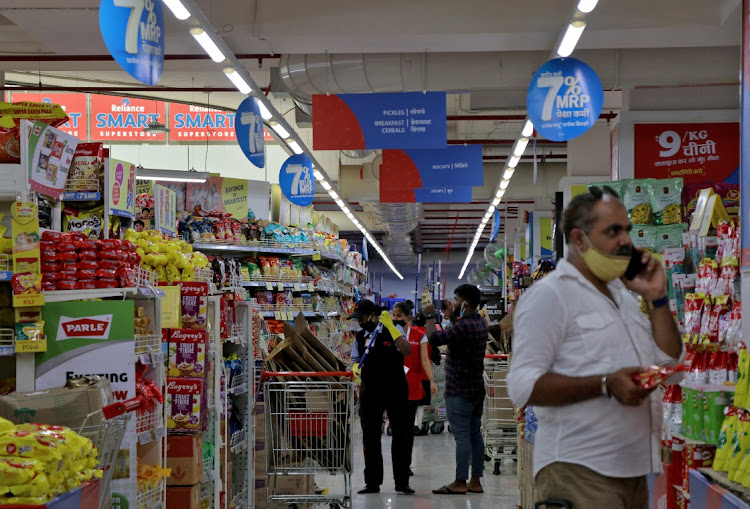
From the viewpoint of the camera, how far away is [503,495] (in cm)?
866

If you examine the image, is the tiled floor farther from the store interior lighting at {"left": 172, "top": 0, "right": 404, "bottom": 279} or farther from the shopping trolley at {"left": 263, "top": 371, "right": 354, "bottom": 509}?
the store interior lighting at {"left": 172, "top": 0, "right": 404, "bottom": 279}

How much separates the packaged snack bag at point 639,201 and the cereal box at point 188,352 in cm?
312

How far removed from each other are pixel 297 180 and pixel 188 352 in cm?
689

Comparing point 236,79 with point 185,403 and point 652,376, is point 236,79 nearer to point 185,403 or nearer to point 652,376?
point 185,403

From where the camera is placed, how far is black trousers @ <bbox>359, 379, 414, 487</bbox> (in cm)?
868

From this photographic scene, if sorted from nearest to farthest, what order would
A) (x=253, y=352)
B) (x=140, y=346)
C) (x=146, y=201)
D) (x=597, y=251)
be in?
1. (x=597, y=251)
2. (x=140, y=346)
3. (x=253, y=352)
4. (x=146, y=201)

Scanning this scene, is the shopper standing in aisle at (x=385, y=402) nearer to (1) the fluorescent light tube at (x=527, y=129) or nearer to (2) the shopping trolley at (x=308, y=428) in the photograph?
(2) the shopping trolley at (x=308, y=428)

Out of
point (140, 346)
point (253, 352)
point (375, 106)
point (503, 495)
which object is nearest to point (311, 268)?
point (375, 106)

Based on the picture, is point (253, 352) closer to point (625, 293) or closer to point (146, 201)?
point (146, 201)

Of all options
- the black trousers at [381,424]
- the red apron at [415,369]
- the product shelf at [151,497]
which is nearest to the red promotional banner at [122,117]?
the red apron at [415,369]

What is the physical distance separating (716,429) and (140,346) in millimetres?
2747

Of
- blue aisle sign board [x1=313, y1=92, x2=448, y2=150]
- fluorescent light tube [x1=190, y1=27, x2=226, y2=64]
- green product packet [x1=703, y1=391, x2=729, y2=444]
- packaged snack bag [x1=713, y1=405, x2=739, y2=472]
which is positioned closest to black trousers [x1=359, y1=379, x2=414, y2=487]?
blue aisle sign board [x1=313, y1=92, x2=448, y2=150]

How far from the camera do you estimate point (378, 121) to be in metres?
9.29

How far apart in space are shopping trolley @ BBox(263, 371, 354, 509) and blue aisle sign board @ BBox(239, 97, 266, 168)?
9.80 ft
